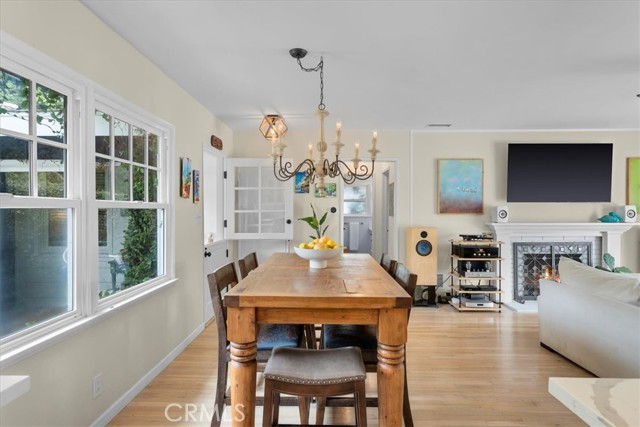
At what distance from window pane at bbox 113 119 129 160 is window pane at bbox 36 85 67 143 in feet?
1.50

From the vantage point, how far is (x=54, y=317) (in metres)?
1.79

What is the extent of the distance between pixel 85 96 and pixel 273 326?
1675 millimetres

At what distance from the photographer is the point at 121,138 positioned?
94.0 inches

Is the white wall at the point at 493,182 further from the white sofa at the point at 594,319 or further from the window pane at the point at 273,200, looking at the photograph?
the window pane at the point at 273,200

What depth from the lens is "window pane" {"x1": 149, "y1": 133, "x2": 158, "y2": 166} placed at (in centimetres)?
280

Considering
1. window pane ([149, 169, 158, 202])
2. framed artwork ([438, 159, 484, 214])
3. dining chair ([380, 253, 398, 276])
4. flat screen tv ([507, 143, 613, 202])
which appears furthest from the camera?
framed artwork ([438, 159, 484, 214])

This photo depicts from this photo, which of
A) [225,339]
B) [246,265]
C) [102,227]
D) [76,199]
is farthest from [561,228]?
[76,199]

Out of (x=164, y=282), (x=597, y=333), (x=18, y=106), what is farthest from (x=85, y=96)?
(x=597, y=333)

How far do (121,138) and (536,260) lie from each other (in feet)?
16.8

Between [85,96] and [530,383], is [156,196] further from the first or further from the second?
[530,383]

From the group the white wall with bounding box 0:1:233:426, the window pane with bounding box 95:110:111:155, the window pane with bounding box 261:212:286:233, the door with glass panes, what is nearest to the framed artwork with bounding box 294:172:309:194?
the door with glass panes

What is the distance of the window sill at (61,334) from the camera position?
1458mm

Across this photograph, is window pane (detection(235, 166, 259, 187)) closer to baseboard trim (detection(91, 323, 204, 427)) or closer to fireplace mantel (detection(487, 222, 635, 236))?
baseboard trim (detection(91, 323, 204, 427))

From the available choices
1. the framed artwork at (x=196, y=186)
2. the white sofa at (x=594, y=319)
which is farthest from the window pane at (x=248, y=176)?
the white sofa at (x=594, y=319)
